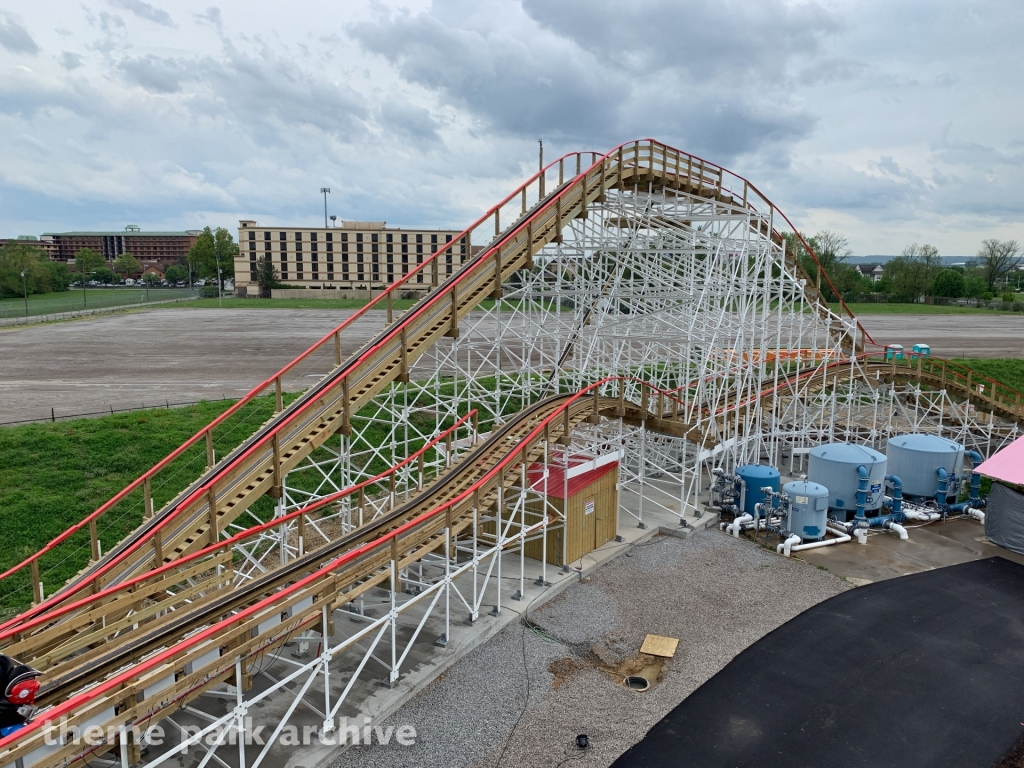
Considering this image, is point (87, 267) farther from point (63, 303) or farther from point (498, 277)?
point (498, 277)

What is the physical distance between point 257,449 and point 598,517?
341 inches

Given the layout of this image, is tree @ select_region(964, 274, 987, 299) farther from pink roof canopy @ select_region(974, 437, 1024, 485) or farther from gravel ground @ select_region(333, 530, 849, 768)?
gravel ground @ select_region(333, 530, 849, 768)

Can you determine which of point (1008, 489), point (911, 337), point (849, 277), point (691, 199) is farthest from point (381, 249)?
point (1008, 489)

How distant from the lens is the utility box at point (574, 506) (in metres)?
15.7

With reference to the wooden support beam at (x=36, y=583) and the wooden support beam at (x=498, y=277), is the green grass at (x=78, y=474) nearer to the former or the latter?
the wooden support beam at (x=36, y=583)

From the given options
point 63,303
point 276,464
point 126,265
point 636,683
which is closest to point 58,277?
point 63,303

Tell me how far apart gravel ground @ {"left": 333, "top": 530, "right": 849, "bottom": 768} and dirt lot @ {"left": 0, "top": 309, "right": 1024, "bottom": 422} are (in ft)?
64.2

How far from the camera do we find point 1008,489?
59.1 feet

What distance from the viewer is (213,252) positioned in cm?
11231

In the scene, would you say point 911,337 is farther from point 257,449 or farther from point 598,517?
point 257,449

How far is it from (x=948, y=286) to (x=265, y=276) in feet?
302

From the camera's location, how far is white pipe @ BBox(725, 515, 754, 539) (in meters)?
Answer: 18.4

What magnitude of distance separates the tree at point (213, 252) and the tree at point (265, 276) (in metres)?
17.4

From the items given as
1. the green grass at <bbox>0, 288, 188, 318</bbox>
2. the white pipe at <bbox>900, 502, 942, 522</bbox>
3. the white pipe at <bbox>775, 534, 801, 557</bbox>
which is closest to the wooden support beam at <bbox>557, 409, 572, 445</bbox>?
the white pipe at <bbox>775, 534, 801, 557</bbox>
